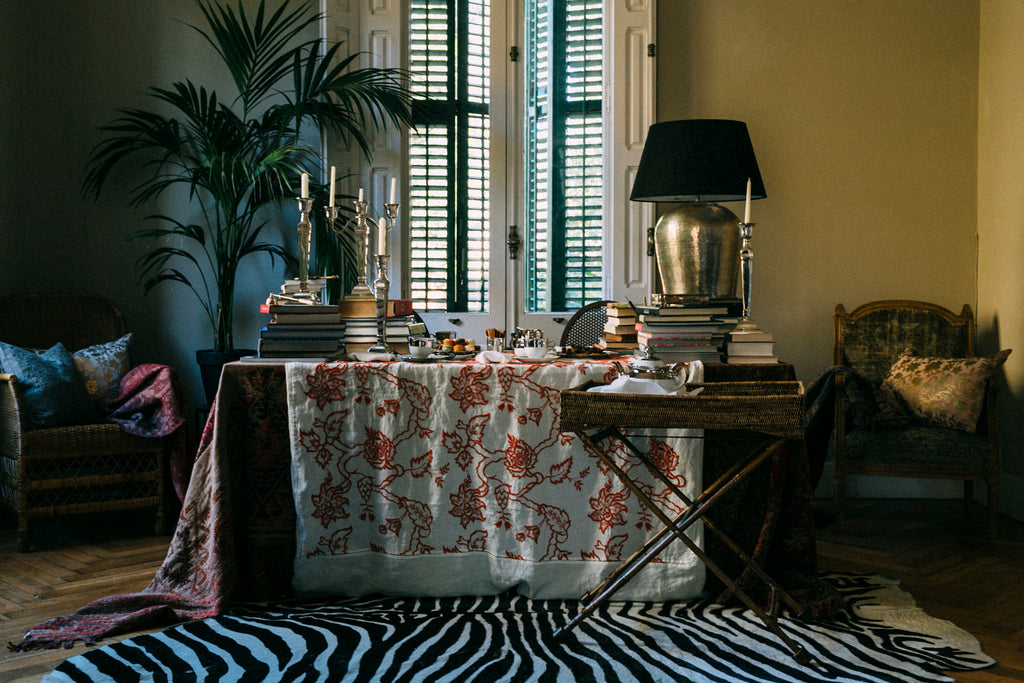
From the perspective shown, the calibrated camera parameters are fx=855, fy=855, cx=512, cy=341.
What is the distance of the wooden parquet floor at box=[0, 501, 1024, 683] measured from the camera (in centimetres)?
246

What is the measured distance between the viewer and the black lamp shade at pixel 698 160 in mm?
3611

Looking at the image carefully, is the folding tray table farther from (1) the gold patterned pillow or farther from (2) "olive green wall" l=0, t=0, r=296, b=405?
(2) "olive green wall" l=0, t=0, r=296, b=405

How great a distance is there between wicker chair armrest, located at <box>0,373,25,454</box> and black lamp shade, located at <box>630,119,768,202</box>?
267 centimetres

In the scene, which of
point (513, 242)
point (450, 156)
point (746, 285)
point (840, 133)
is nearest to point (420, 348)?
point (746, 285)

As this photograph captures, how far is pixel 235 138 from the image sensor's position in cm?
422

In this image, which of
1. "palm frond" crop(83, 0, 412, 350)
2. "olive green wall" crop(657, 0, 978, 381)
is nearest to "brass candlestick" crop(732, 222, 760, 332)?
"olive green wall" crop(657, 0, 978, 381)

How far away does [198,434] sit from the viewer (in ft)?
15.5

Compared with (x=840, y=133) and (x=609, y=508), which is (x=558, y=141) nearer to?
(x=840, y=133)

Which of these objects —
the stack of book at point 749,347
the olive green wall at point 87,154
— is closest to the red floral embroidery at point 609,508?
the stack of book at point 749,347

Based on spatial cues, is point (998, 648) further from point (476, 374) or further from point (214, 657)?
point (214, 657)

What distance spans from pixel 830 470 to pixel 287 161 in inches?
127

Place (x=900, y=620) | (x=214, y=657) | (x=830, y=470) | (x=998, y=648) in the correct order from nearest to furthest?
(x=214, y=657) → (x=998, y=648) → (x=900, y=620) → (x=830, y=470)

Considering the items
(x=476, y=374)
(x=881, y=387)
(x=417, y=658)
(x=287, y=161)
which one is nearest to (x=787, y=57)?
(x=881, y=387)

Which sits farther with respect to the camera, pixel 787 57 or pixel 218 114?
pixel 787 57
